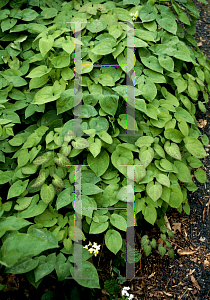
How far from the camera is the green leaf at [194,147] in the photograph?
2.05 metres

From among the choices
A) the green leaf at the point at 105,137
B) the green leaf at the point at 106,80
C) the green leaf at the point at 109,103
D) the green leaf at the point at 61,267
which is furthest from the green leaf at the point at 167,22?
the green leaf at the point at 61,267

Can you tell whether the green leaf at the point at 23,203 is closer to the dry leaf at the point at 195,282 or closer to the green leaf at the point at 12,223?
the green leaf at the point at 12,223

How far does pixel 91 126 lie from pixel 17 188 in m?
0.73

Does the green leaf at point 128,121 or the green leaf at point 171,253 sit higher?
the green leaf at point 128,121

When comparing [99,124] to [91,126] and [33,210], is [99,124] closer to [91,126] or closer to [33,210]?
[91,126]

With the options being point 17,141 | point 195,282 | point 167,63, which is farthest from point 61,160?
point 195,282

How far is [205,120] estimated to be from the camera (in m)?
2.90

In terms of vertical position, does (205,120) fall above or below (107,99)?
below

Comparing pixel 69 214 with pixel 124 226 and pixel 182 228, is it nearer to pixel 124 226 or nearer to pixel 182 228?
pixel 124 226

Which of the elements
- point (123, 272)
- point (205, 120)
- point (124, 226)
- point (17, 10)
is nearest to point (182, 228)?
point (123, 272)

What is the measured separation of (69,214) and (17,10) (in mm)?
2108

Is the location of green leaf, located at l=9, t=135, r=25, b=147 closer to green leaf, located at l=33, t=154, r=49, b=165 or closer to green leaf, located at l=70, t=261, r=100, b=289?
green leaf, located at l=33, t=154, r=49, b=165

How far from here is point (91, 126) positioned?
6.29ft

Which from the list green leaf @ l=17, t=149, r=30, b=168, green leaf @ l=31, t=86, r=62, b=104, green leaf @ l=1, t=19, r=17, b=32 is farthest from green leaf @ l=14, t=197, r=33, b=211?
green leaf @ l=1, t=19, r=17, b=32
